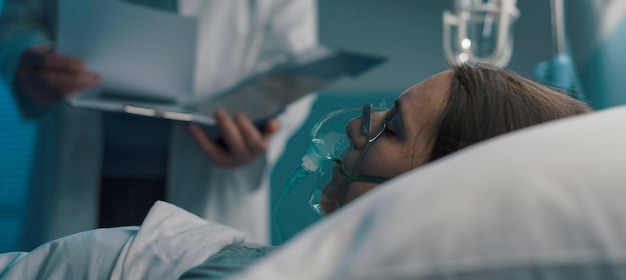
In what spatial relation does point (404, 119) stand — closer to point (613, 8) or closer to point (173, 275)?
point (173, 275)

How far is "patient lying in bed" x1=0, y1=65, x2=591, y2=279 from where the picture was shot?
0.73 meters

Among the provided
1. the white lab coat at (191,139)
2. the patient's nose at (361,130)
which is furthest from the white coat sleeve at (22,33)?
the patient's nose at (361,130)

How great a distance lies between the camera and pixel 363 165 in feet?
2.73

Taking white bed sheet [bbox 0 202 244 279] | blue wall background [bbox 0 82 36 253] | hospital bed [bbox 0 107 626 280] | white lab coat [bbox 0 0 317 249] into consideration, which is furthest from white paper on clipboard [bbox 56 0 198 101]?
hospital bed [bbox 0 107 626 280]

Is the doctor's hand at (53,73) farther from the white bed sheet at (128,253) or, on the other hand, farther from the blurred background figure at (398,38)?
→ the blurred background figure at (398,38)

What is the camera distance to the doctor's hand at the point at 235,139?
161cm

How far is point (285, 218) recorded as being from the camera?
0.97 metres

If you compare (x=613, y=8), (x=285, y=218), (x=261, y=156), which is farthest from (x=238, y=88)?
(x=613, y=8)

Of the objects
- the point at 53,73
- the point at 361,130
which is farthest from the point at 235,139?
the point at 361,130

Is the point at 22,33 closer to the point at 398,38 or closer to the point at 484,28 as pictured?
the point at 484,28

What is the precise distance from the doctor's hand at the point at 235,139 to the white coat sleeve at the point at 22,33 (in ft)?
1.29

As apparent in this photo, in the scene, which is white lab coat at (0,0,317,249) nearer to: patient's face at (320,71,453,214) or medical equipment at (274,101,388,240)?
medical equipment at (274,101,388,240)

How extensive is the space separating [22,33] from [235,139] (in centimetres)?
54

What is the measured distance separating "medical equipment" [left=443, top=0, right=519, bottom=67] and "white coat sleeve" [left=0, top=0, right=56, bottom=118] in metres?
0.98
